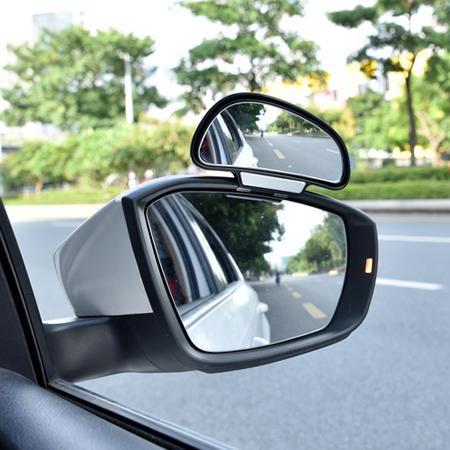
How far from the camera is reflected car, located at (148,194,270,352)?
1111 mm

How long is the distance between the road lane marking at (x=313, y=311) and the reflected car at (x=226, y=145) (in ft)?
1.47

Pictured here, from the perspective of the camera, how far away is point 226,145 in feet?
3.18

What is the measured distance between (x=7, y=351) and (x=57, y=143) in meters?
11.1

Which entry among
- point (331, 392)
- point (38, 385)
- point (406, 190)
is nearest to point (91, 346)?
point (38, 385)

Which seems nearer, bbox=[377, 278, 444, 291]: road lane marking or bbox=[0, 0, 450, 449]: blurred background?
bbox=[0, 0, 450, 449]: blurred background

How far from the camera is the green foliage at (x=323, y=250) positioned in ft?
3.98

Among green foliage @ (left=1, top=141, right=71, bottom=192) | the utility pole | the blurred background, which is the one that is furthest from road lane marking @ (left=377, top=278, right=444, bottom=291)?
the utility pole

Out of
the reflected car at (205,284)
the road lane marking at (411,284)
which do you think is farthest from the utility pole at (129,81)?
the reflected car at (205,284)

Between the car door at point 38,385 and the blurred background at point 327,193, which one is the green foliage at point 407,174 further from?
the car door at point 38,385

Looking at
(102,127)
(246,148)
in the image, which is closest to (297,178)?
(246,148)

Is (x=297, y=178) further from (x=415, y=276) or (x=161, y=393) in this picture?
(x=415, y=276)

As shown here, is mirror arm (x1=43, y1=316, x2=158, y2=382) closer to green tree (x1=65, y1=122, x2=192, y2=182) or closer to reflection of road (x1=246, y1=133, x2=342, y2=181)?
reflection of road (x1=246, y1=133, x2=342, y2=181)

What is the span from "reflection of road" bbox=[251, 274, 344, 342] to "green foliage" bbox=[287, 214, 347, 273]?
23 mm

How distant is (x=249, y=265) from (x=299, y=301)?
168 mm
